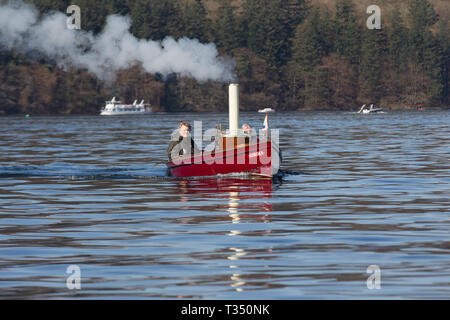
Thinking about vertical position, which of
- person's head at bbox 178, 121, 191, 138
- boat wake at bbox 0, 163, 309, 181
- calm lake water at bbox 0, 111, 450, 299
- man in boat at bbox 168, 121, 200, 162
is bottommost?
boat wake at bbox 0, 163, 309, 181

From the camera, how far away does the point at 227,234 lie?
19875 mm

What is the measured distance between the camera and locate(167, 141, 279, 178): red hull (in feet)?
112

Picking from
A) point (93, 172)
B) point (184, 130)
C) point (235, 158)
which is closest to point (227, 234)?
point (235, 158)

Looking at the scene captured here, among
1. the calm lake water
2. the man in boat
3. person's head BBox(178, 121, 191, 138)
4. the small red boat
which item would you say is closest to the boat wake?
the calm lake water

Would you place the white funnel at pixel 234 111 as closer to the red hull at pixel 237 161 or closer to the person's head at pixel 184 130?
the red hull at pixel 237 161

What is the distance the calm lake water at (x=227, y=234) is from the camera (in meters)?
14.5

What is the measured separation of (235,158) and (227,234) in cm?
1447

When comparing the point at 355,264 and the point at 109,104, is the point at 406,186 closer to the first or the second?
the point at 355,264

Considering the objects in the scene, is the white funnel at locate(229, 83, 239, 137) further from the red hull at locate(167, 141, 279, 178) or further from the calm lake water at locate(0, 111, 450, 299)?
the calm lake water at locate(0, 111, 450, 299)

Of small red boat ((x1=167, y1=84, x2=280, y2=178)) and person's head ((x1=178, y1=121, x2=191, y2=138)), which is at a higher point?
person's head ((x1=178, y1=121, x2=191, y2=138))

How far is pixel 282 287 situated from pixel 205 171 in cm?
2047

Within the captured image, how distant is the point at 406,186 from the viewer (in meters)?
30.5

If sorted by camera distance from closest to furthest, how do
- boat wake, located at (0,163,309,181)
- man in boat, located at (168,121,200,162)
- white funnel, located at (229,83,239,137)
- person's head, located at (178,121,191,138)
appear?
1. person's head, located at (178,121,191,138)
2. white funnel, located at (229,83,239,137)
3. man in boat, located at (168,121,200,162)
4. boat wake, located at (0,163,309,181)
